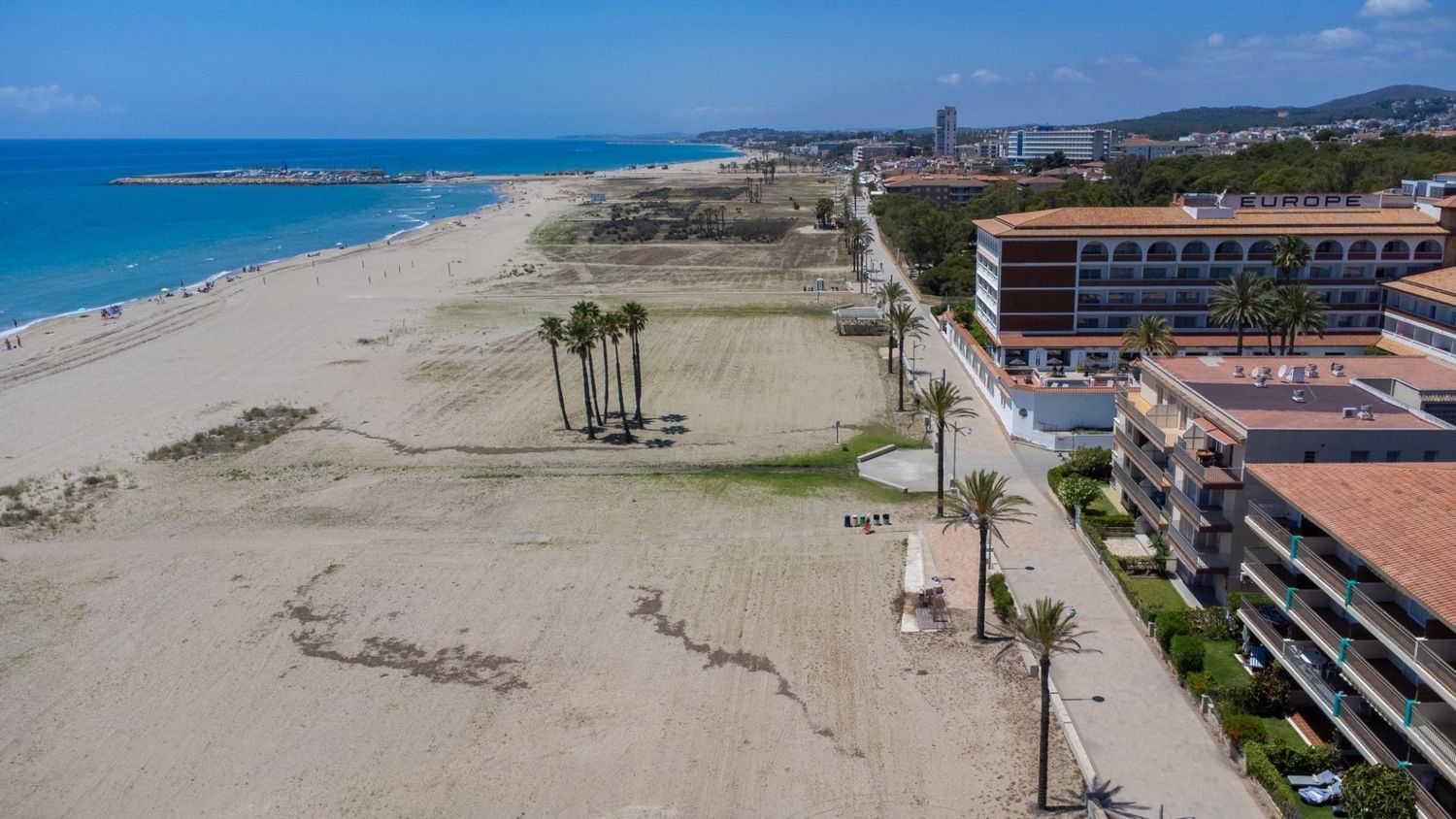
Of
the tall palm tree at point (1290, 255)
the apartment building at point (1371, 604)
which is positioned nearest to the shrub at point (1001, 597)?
the apartment building at point (1371, 604)

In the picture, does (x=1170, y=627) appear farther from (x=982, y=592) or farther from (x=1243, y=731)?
(x=982, y=592)

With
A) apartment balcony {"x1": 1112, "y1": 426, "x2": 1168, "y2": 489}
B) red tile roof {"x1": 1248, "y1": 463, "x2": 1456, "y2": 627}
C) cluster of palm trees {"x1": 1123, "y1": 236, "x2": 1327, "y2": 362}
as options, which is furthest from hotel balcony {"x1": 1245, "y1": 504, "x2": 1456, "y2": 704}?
cluster of palm trees {"x1": 1123, "y1": 236, "x2": 1327, "y2": 362}

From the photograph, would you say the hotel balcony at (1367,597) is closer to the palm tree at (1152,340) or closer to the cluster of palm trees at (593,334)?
the palm tree at (1152,340)

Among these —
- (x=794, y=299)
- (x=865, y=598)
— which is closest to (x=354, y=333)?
(x=794, y=299)

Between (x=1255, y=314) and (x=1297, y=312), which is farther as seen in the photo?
(x=1255, y=314)

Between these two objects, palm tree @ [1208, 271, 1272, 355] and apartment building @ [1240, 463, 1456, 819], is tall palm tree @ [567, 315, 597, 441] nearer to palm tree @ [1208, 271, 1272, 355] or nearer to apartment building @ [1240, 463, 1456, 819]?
palm tree @ [1208, 271, 1272, 355]

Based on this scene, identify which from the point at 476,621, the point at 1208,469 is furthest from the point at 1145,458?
the point at 476,621
